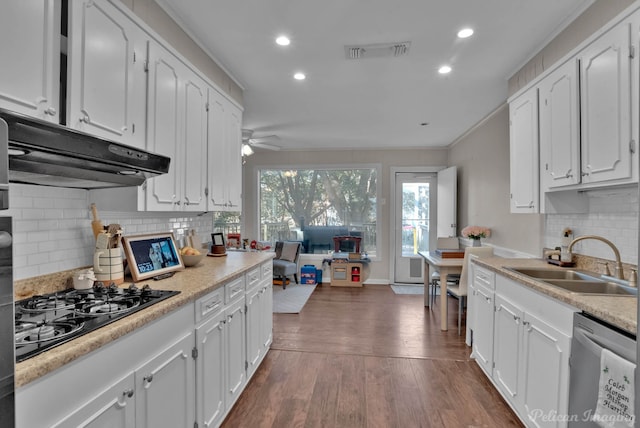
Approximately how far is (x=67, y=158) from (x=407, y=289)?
5227 mm

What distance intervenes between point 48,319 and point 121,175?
69 cm

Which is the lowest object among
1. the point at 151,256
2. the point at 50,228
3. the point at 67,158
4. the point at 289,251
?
the point at 289,251

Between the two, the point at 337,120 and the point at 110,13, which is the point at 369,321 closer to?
the point at 337,120

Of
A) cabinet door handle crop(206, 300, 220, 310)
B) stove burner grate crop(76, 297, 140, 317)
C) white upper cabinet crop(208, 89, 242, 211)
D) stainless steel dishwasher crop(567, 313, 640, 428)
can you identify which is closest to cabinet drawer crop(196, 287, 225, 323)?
cabinet door handle crop(206, 300, 220, 310)

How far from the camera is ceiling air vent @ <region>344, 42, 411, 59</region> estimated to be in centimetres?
240

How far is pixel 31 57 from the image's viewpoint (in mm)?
1166

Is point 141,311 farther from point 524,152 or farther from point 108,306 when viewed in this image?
point 524,152

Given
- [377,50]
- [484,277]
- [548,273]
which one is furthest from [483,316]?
[377,50]

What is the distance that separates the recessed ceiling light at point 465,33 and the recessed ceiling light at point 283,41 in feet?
4.00

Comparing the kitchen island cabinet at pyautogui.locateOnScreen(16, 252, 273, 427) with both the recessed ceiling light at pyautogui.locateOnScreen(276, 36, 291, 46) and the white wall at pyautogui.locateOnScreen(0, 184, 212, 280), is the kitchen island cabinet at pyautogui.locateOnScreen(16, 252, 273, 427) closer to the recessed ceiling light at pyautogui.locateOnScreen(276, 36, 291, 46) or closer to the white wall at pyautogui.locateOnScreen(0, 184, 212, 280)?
the white wall at pyautogui.locateOnScreen(0, 184, 212, 280)

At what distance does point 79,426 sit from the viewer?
0.93 meters

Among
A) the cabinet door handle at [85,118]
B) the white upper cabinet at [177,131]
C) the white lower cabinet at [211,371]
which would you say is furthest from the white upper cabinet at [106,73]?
the white lower cabinet at [211,371]

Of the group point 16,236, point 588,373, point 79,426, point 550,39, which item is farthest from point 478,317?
point 16,236

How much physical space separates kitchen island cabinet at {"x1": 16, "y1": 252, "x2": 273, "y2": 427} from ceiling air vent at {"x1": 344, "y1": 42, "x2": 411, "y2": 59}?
5.99 ft
